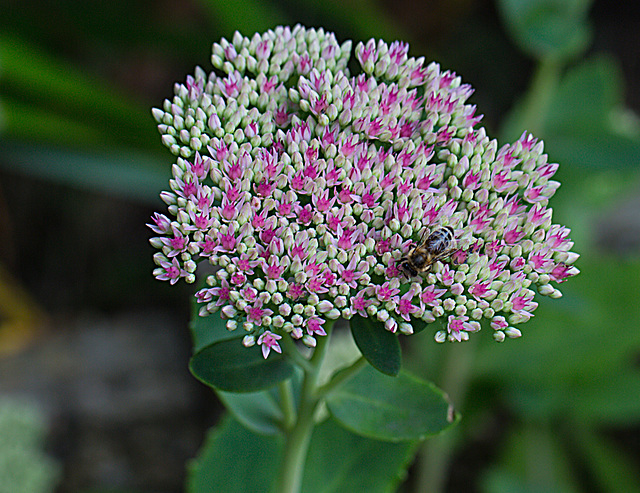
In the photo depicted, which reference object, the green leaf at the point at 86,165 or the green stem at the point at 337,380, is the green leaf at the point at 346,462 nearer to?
the green stem at the point at 337,380

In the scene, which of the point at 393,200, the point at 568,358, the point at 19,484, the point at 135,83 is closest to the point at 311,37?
the point at 393,200

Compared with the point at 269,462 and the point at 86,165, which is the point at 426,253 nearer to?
the point at 269,462

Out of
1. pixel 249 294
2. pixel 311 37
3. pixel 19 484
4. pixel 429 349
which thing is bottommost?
pixel 19 484

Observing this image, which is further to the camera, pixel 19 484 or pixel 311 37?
pixel 19 484

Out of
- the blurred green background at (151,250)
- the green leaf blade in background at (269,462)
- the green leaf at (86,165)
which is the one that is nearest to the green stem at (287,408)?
the green leaf blade in background at (269,462)

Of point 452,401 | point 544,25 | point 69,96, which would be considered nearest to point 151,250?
point 69,96

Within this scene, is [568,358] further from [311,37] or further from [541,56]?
[311,37]
